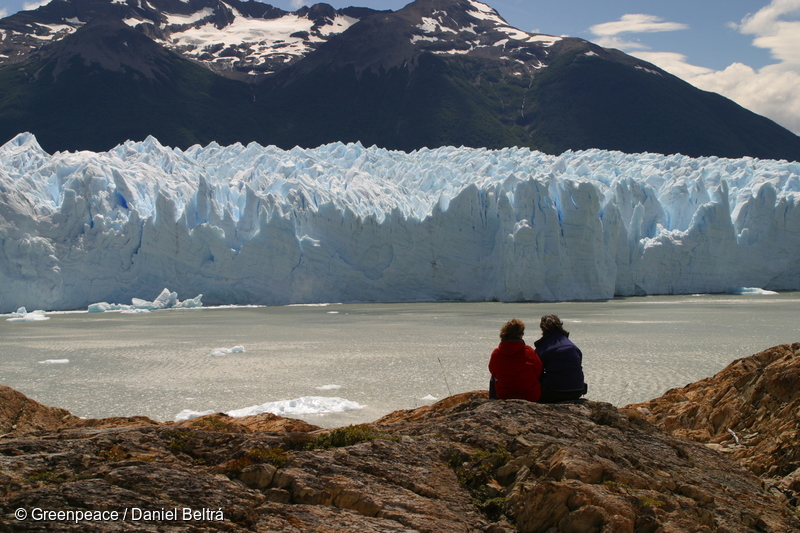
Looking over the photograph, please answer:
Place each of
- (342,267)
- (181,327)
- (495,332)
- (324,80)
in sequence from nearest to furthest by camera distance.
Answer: (495,332) < (181,327) < (342,267) < (324,80)

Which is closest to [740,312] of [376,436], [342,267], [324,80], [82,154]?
[342,267]

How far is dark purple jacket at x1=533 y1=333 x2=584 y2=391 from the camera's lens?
3480 millimetres

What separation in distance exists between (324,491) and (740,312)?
16690 mm

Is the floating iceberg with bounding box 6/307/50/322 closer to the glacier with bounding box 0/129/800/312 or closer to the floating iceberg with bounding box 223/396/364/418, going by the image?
the glacier with bounding box 0/129/800/312

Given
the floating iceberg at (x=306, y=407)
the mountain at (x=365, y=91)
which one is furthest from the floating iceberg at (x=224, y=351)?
the mountain at (x=365, y=91)

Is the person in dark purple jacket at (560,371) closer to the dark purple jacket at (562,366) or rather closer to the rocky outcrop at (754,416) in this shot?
the dark purple jacket at (562,366)

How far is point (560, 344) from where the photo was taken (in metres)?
3.51

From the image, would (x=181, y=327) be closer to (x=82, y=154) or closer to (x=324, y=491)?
(x=82, y=154)

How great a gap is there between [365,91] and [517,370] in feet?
213

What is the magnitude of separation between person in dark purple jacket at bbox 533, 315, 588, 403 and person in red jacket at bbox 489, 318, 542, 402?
0.29ft

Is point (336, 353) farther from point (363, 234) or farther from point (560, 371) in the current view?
point (363, 234)

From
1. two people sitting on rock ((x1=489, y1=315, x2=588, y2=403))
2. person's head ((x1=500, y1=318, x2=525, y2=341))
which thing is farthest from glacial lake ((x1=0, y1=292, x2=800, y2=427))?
person's head ((x1=500, y1=318, x2=525, y2=341))

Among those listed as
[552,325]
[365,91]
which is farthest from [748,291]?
[365,91]

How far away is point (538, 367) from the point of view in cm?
344
